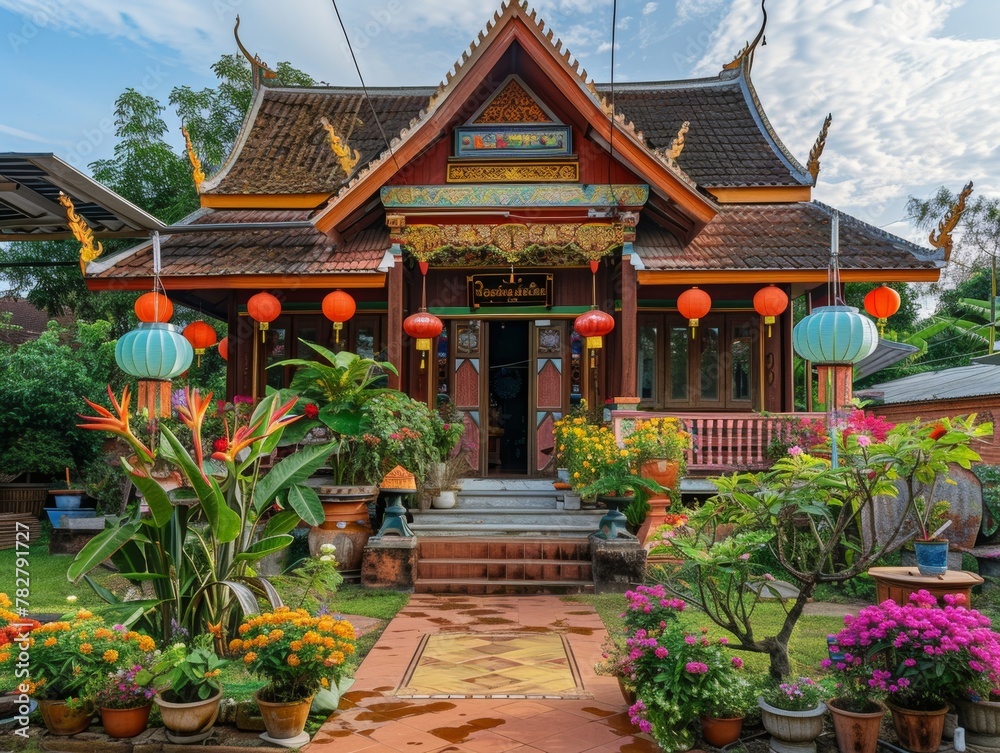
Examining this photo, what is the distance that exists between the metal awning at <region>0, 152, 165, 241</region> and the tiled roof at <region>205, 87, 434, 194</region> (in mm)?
6175

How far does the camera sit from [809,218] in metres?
12.0

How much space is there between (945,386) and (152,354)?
1545 centimetres

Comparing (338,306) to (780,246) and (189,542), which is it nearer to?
(189,542)

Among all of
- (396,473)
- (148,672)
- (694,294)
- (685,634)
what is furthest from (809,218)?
(148,672)

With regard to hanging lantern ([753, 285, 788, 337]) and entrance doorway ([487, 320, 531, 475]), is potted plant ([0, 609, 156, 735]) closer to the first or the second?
hanging lantern ([753, 285, 788, 337])

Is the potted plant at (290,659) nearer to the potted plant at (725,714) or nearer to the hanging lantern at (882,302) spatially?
the potted plant at (725,714)

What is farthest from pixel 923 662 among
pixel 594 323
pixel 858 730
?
pixel 594 323

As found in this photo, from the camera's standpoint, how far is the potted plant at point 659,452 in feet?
30.3

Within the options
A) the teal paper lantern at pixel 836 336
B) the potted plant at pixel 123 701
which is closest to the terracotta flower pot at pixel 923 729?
the potted plant at pixel 123 701

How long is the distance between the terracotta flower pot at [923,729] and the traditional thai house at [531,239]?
249 inches

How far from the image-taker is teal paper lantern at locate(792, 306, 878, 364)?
8.80m

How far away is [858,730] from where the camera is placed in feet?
13.2

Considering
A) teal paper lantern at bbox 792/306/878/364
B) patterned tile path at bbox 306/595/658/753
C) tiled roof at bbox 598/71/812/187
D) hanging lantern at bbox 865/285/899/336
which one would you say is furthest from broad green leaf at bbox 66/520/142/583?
tiled roof at bbox 598/71/812/187

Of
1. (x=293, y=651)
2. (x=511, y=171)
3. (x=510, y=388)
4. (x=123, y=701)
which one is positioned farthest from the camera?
(x=510, y=388)
